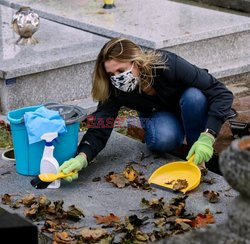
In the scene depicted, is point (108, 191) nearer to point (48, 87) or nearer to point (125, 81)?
point (125, 81)

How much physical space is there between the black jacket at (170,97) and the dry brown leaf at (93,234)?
0.76 meters

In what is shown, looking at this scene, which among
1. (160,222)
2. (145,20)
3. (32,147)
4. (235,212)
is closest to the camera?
(235,212)

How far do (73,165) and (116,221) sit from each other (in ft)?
1.75

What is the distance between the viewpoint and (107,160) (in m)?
5.12

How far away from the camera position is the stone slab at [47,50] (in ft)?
19.9

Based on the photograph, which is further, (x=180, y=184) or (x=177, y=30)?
(x=177, y=30)

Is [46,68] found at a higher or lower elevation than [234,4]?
higher

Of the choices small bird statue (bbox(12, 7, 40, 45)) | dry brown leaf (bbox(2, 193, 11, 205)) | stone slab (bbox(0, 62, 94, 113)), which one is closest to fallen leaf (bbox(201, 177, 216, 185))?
dry brown leaf (bbox(2, 193, 11, 205))

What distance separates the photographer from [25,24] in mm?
6488

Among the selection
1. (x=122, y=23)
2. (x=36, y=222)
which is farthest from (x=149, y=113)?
(x=122, y=23)

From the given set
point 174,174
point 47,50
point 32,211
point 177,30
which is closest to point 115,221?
point 32,211

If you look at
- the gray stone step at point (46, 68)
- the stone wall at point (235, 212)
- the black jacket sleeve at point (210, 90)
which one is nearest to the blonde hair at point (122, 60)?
the black jacket sleeve at point (210, 90)

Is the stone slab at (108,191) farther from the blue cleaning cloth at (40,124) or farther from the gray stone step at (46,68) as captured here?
the gray stone step at (46,68)

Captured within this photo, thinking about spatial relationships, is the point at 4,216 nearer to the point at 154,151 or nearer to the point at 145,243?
the point at 145,243
